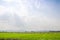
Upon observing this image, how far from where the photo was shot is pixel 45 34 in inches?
236

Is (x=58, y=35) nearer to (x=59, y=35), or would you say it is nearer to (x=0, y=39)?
(x=59, y=35)

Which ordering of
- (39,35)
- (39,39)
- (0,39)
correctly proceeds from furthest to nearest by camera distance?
(39,35)
(39,39)
(0,39)

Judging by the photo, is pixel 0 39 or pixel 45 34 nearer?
pixel 0 39

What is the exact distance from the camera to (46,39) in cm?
499

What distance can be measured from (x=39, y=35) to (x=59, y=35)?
84cm

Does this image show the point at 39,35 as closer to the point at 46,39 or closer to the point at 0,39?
the point at 46,39

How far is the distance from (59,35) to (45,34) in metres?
0.57

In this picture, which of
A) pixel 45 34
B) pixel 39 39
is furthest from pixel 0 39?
pixel 45 34

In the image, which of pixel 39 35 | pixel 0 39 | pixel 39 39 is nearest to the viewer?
pixel 0 39

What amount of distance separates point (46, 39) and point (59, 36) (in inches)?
41.0

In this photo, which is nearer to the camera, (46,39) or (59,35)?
(46,39)

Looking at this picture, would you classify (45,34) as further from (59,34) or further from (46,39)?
(46,39)

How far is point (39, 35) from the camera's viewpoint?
18.8 ft

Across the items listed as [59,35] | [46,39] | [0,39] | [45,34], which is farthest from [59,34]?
[0,39]
